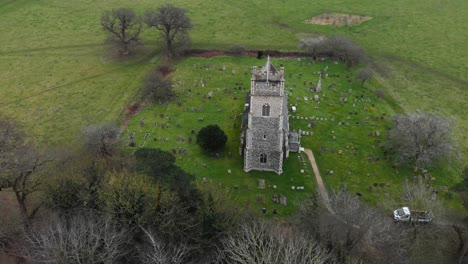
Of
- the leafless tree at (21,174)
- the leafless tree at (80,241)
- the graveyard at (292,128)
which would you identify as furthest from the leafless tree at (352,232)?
the leafless tree at (21,174)

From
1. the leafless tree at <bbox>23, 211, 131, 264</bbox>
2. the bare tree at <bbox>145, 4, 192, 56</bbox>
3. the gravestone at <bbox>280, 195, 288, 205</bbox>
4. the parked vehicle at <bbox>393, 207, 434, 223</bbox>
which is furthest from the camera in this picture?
the bare tree at <bbox>145, 4, 192, 56</bbox>

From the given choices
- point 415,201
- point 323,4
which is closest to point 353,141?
point 415,201

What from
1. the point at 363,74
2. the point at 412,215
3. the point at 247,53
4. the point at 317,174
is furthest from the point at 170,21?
the point at 412,215

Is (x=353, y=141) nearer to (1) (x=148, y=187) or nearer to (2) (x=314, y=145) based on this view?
(2) (x=314, y=145)

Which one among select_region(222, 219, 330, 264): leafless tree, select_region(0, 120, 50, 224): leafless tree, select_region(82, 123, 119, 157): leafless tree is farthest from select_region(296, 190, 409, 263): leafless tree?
select_region(0, 120, 50, 224): leafless tree

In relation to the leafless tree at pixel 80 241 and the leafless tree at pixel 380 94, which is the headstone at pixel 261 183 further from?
the leafless tree at pixel 380 94

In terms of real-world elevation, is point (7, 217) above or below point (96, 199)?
below

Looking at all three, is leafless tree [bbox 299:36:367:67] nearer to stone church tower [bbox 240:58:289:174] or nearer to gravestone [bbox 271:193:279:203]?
stone church tower [bbox 240:58:289:174]
